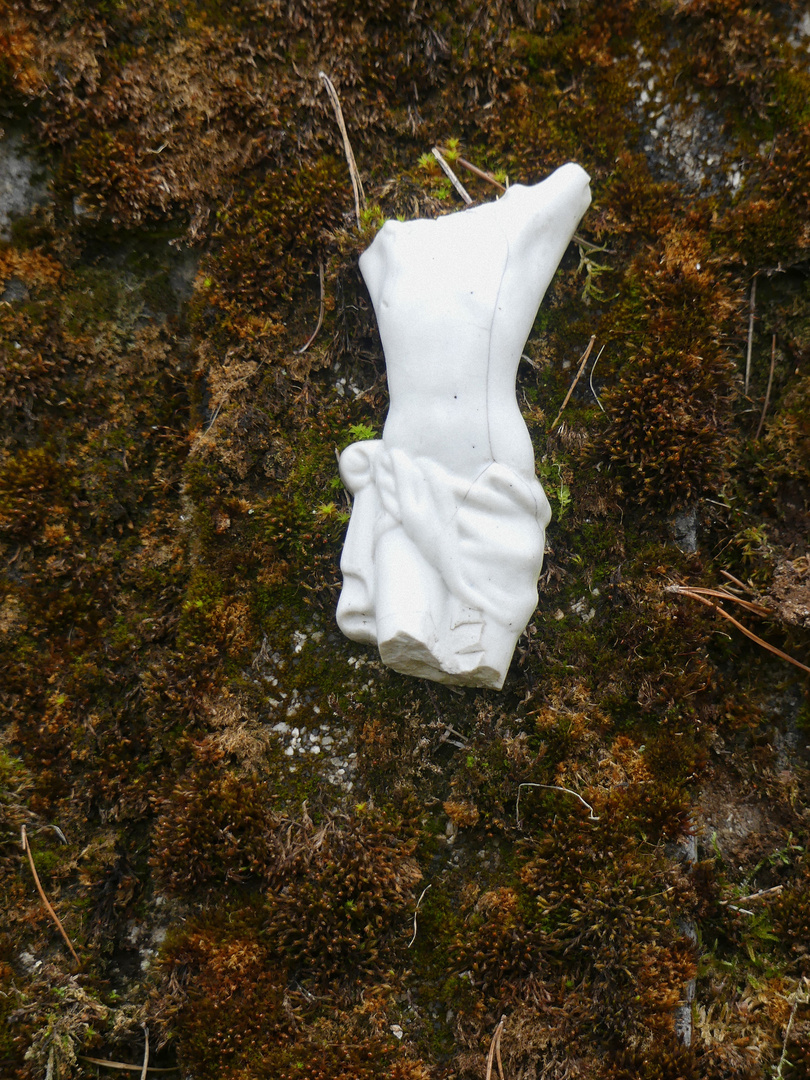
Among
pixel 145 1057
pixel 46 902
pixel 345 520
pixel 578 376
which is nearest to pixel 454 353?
pixel 578 376

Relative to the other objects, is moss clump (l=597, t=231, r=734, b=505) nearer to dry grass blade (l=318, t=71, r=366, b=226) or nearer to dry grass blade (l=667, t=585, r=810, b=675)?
dry grass blade (l=667, t=585, r=810, b=675)

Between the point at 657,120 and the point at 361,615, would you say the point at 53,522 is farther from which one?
the point at 657,120

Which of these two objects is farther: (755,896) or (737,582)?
(737,582)

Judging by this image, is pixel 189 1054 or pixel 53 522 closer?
pixel 189 1054

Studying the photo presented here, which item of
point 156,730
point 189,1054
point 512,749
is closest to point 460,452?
point 512,749

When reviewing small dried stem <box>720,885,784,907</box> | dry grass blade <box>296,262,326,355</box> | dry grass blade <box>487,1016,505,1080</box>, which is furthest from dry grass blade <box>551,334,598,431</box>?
dry grass blade <box>487,1016,505,1080</box>

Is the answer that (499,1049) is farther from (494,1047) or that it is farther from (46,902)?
(46,902)
